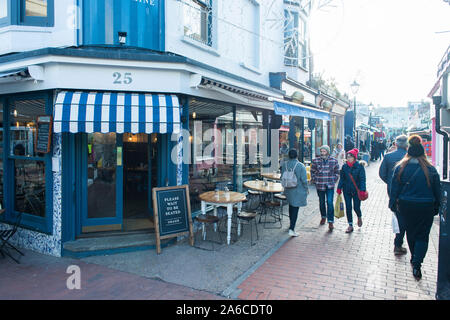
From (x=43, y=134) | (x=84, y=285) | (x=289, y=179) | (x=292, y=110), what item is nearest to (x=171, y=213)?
(x=84, y=285)

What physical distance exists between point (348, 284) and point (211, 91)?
176 inches

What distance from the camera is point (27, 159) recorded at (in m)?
6.45

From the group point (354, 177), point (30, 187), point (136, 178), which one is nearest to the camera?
point (30, 187)

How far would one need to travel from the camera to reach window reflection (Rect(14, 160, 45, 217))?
6.27 meters

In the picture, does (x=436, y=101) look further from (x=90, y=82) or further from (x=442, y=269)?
(x=90, y=82)

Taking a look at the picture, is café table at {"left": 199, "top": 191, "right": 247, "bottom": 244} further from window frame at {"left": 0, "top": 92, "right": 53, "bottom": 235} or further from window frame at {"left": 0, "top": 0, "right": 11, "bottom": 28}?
window frame at {"left": 0, "top": 0, "right": 11, "bottom": 28}

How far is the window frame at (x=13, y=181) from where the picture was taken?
5.94m

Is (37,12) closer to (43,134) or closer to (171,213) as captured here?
(43,134)

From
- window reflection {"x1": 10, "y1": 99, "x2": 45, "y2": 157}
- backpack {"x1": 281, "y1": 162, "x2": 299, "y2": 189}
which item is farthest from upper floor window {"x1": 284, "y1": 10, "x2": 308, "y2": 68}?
window reflection {"x1": 10, "y1": 99, "x2": 45, "y2": 157}

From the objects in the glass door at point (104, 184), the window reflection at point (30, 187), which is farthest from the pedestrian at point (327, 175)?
the window reflection at point (30, 187)

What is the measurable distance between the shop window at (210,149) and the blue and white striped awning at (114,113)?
46.4 inches

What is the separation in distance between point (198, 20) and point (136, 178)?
15.1 ft

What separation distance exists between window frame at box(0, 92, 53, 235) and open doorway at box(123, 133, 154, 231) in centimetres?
165
